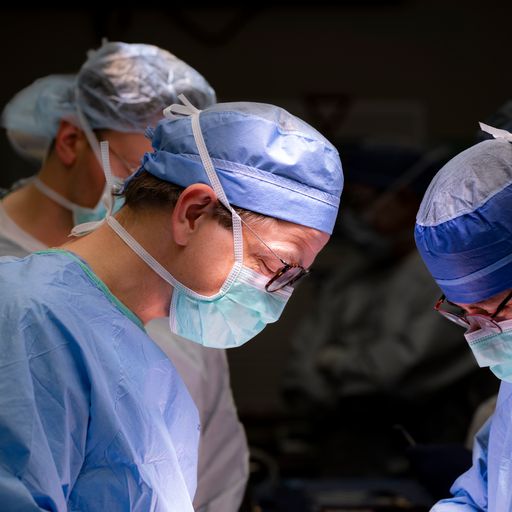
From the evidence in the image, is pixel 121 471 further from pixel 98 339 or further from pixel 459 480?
pixel 459 480

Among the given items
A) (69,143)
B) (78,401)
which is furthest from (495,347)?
(69,143)

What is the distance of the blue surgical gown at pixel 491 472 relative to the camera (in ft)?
6.84

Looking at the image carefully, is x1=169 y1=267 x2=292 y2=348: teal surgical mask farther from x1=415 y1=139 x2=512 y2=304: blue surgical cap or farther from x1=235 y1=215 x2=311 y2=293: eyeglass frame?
x1=415 y1=139 x2=512 y2=304: blue surgical cap

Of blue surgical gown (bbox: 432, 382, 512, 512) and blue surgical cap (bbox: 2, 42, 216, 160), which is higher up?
blue surgical cap (bbox: 2, 42, 216, 160)

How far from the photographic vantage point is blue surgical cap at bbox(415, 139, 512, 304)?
1.92 meters

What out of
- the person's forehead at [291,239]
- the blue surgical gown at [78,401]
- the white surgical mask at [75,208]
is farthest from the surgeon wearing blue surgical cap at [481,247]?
the white surgical mask at [75,208]

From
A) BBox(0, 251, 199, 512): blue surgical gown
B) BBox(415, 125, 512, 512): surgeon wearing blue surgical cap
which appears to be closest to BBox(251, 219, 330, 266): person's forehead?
BBox(415, 125, 512, 512): surgeon wearing blue surgical cap

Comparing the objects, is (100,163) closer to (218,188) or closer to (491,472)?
(218,188)

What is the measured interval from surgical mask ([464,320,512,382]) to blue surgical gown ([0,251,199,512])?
2.18 ft

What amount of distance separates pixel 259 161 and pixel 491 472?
2.94 feet

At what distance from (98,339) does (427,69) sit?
4.41 meters

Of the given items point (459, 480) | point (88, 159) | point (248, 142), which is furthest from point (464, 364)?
point (248, 142)

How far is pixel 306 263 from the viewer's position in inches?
80.5

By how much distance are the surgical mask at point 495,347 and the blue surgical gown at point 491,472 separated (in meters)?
0.13
